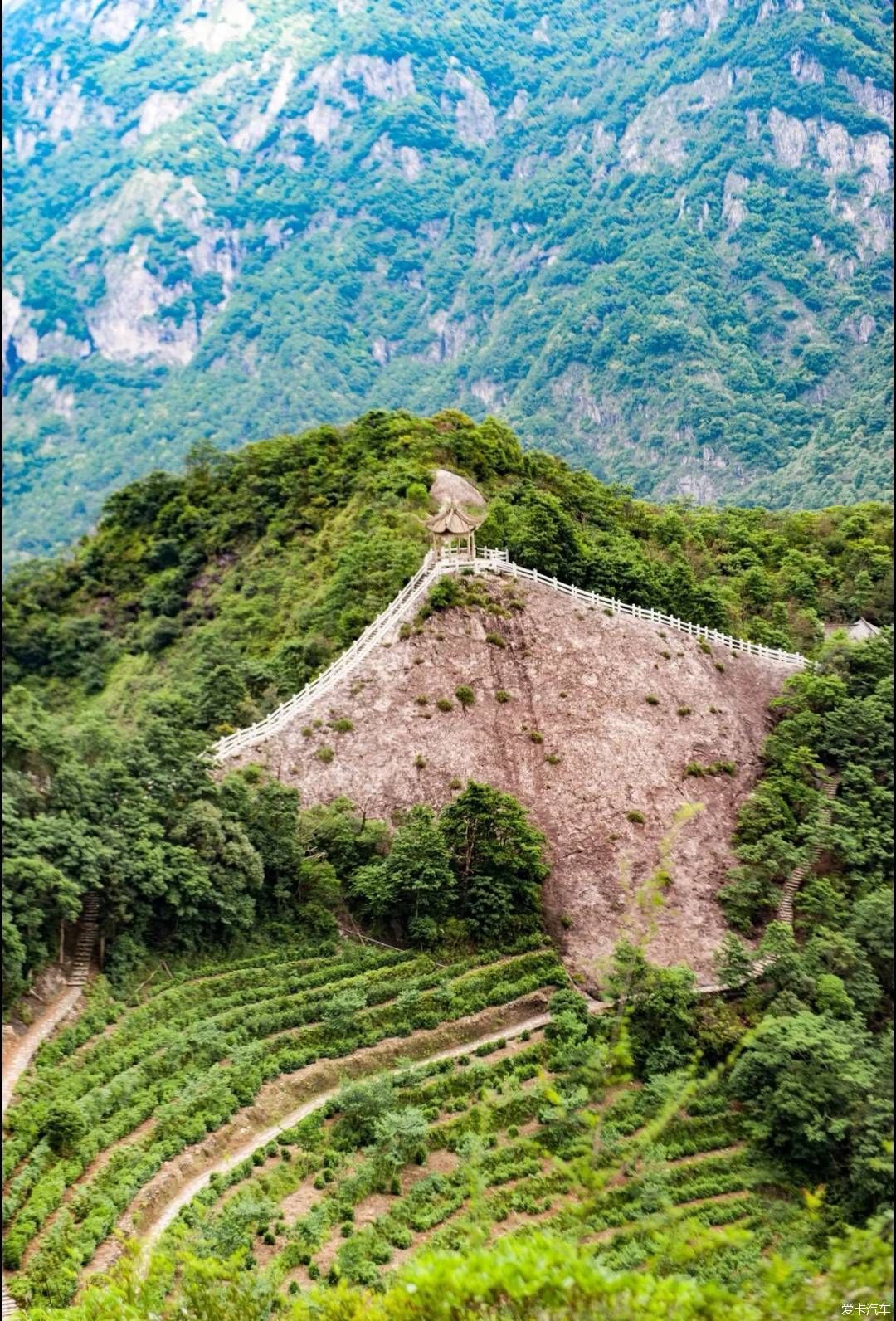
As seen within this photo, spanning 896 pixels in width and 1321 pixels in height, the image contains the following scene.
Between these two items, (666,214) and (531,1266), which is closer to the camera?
(531,1266)

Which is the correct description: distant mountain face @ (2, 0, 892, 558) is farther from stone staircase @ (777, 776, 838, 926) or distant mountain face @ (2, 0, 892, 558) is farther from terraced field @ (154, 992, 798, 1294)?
terraced field @ (154, 992, 798, 1294)

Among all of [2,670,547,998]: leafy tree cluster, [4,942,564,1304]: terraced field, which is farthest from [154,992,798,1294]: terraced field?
[2,670,547,998]: leafy tree cluster

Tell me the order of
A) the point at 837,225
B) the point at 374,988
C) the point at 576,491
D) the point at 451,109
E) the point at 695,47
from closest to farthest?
the point at 374,988, the point at 576,491, the point at 837,225, the point at 695,47, the point at 451,109

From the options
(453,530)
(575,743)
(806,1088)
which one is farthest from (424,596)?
(806,1088)

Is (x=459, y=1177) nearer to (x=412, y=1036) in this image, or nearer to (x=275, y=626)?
(x=412, y=1036)

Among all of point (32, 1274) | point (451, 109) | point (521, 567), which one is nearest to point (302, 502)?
point (521, 567)

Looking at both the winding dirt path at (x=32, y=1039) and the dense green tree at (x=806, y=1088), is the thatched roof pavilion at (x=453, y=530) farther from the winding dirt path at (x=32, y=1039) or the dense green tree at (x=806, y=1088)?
the winding dirt path at (x=32, y=1039)

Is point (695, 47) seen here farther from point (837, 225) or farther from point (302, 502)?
point (302, 502)
